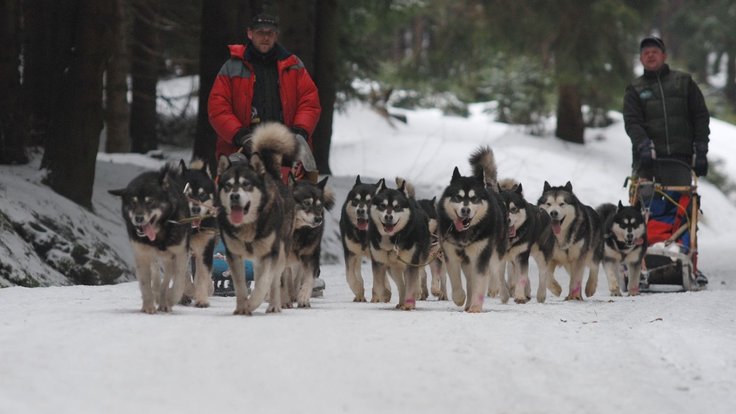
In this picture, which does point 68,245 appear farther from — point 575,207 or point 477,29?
point 477,29

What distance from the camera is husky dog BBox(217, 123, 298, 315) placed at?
945 centimetres

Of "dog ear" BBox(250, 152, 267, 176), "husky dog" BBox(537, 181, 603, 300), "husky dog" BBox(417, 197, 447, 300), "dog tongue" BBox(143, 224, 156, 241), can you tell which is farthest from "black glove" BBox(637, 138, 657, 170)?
"dog tongue" BBox(143, 224, 156, 241)

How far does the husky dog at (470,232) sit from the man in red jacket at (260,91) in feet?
4.86

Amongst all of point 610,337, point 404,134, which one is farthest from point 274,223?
point 404,134

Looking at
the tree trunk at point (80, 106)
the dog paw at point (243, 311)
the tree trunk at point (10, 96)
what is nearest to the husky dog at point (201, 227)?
the dog paw at point (243, 311)

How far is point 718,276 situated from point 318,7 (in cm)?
1019

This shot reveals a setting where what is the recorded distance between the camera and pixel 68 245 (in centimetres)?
1434

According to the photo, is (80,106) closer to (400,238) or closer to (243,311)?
(400,238)

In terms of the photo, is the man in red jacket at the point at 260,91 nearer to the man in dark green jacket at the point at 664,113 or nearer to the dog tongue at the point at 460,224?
the dog tongue at the point at 460,224

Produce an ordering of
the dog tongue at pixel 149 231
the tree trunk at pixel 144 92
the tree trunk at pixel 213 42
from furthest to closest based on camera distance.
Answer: the tree trunk at pixel 144 92 < the tree trunk at pixel 213 42 < the dog tongue at pixel 149 231

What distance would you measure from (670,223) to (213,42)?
7410 mm

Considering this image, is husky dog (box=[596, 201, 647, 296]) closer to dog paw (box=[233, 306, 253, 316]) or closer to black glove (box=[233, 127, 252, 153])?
black glove (box=[233, 127, 252, 153])

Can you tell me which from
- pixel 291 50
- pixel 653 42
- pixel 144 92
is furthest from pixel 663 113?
pixel 144 92

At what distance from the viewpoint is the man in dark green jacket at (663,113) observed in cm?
1445
